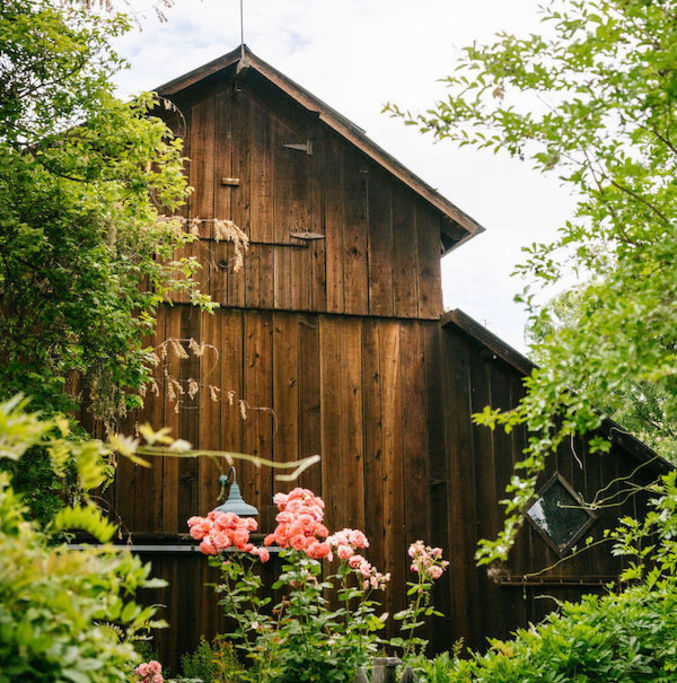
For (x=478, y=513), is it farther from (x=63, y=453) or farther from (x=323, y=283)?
(x=63, y=453)

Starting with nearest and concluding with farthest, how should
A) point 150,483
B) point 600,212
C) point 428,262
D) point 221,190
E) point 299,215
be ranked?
point 600,212 → point 150,483 → point 221,190 → point 299,215 → point 428,262

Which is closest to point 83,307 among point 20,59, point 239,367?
point 20,59

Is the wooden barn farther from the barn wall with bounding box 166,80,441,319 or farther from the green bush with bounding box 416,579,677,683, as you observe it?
the green bush with bounding box 416,579,677,683

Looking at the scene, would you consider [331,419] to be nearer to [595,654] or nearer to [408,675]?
[408,675]

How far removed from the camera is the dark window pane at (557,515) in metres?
9.80

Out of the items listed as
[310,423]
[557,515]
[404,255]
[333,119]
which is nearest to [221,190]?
[333,119]

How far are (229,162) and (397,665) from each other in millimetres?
6147

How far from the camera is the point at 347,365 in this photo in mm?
9711

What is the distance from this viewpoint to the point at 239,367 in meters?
9.29

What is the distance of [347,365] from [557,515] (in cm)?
311

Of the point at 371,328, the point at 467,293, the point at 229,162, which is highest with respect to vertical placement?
the point at 467,293

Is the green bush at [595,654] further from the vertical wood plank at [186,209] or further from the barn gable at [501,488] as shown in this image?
the vertical wood plank at [186,209]

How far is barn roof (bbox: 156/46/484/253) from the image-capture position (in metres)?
9.71

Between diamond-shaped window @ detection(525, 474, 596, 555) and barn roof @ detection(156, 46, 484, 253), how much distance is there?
133 inches
